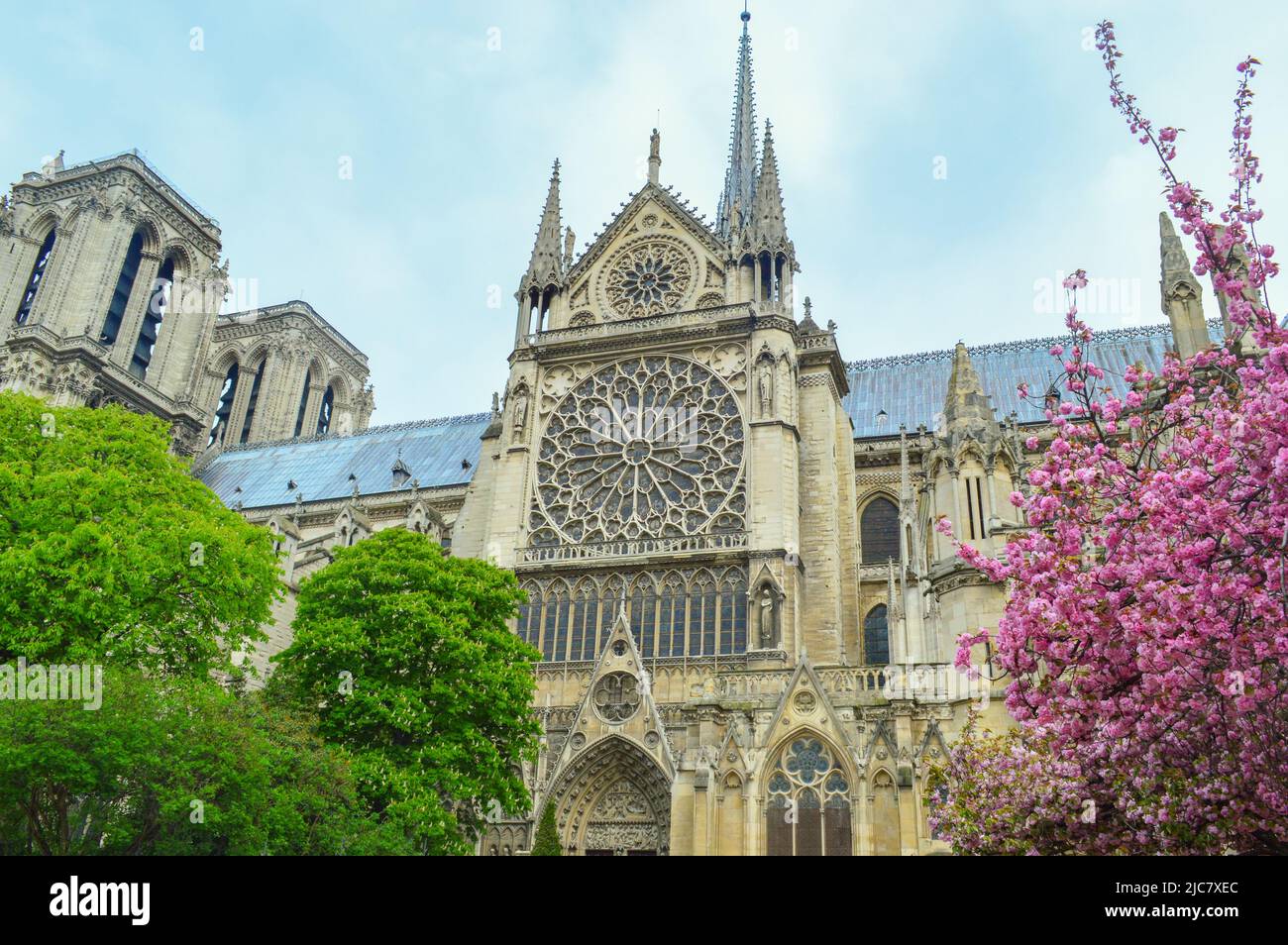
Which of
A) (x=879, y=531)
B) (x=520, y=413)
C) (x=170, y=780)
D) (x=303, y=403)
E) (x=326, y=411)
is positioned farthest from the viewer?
(x=326, y=411)

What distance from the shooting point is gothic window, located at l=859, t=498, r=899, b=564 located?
122 feet

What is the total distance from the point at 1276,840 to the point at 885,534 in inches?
1140

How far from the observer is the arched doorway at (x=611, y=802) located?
25.5 m

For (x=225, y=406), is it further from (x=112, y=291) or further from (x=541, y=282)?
(x=541, y=282)

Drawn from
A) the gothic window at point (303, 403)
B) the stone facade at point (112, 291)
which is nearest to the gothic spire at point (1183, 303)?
the stone facade at point (112, 291)

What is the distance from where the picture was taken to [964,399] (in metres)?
18.6

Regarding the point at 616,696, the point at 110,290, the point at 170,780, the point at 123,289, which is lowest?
the point at 170,780

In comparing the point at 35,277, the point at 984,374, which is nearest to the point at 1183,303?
the point at 984,374

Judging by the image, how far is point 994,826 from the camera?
38.5 ft

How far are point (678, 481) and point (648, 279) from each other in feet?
28.0

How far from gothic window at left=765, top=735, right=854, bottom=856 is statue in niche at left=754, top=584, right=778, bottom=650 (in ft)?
31.7

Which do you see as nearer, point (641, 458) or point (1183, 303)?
point (1183, 303)

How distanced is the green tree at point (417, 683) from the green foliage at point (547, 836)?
122 centimetres

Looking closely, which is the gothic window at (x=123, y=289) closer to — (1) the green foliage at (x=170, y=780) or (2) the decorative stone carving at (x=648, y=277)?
(2) the decorative stone carving at (x=648, y=277)
